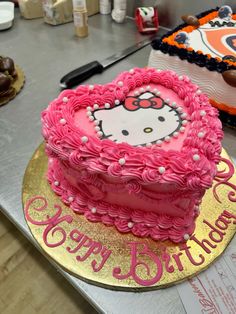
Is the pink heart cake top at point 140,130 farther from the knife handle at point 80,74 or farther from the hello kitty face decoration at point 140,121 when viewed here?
the knife handle at point 80,74

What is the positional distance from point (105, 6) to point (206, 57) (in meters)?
0.94

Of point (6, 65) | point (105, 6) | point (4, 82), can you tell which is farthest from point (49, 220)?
point (105, 6)

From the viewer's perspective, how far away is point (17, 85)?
1264mm

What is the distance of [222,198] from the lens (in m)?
0.86

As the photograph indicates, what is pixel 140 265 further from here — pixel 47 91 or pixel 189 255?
pixel 47 91

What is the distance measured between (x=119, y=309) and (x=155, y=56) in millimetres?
852

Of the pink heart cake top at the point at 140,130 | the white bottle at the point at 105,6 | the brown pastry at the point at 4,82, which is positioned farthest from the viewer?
the white bottle at the point at 105,6

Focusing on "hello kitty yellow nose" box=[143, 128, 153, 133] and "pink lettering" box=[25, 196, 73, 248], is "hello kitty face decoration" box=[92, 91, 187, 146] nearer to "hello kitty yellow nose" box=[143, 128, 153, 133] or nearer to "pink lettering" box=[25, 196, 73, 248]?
"hello kitty yellow nose" box=[143, 128, 153, 133]

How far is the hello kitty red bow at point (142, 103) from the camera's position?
821mm

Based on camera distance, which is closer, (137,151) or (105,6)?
(137,151)

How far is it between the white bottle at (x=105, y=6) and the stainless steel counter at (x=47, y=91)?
0.04m

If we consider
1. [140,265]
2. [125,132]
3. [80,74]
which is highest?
[125,132]

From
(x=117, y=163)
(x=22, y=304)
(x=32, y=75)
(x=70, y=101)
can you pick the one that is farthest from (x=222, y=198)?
(x=32, y=75)

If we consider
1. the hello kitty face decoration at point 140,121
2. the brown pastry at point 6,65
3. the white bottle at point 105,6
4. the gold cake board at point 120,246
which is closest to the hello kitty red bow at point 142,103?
the hello kitty face decoration at point 140,121
